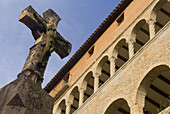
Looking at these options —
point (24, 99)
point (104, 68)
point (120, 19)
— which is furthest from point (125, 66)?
point (24, 99)

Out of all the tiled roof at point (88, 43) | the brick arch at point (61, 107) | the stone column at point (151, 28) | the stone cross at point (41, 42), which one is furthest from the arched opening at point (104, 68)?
the stone cross at point (41, 42)

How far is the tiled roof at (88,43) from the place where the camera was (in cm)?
1725

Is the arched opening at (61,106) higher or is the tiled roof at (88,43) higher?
the tiled roof at (88,43)

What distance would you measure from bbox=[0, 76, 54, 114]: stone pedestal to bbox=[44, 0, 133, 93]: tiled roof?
1464 cm

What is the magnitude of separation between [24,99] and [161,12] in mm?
12515

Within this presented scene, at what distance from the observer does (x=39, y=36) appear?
11.6 feet

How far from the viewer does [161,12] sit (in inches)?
558

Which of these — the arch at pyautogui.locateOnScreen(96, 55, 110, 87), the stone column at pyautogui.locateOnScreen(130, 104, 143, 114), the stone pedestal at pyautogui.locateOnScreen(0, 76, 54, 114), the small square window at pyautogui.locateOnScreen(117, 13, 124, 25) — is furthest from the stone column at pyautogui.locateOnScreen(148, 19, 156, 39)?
the stone pedestal at pyautogui.locateOnScreen(0, 76, 54, 114)

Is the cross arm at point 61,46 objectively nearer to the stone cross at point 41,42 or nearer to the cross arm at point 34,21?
the stone cross at point 41,42

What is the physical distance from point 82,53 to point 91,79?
2.61m

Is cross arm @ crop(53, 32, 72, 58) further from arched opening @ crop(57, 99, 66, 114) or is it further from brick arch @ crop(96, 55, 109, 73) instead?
Answer: arched opening @ crop(57, 99, 66, 114)

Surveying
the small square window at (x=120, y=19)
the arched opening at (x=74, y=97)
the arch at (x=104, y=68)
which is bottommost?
the arched opening at (x=74, y=97)

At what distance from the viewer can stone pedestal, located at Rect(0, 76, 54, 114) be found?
2585 millimetres

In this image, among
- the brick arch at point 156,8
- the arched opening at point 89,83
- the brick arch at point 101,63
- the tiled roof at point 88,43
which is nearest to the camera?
the brick arch at point 156,8
